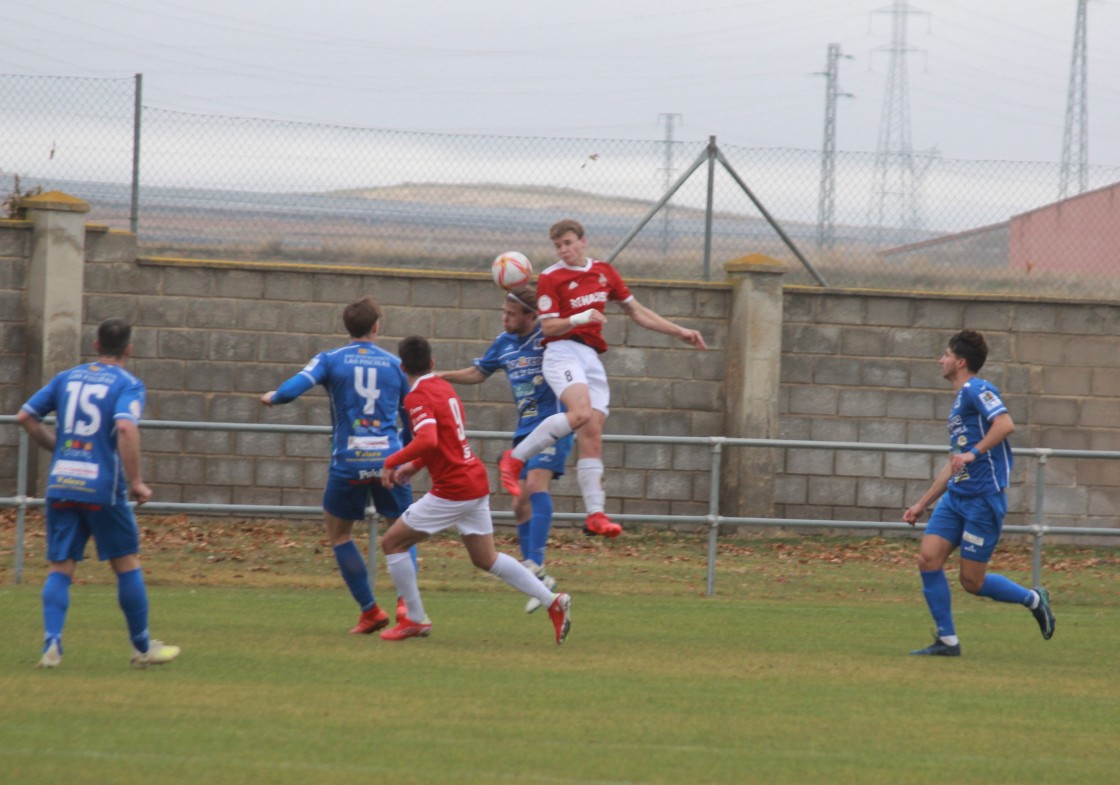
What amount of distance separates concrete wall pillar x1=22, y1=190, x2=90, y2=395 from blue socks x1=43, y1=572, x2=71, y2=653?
21.5 ft

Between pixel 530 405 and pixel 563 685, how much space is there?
2.81 meters

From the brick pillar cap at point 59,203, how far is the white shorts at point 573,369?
598cm

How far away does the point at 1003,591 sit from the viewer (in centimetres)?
855

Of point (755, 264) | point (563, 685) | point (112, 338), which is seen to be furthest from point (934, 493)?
point (755, 264)

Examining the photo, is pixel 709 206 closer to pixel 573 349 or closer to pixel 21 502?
pixel 573 349

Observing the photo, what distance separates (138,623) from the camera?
7.08m

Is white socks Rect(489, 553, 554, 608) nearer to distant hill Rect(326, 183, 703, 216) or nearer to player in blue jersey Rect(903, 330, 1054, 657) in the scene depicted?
player in blue jersey Rect(903, 330, 1054, 657)

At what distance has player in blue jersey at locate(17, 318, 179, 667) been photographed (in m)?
6.82

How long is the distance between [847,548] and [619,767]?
8.71 meters

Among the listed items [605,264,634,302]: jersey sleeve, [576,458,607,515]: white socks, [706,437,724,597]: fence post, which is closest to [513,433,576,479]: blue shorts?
[576,458,607,515]: white socks

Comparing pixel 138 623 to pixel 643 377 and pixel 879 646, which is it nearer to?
pixel 879 646

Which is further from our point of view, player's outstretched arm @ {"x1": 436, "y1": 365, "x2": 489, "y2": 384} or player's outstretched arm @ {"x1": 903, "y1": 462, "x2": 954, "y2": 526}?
player's outstretched arm @ {"x1": 436, "y1": 365, "x2": 489, "y2": 384}

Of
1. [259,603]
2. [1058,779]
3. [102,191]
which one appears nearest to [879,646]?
[1058,779]

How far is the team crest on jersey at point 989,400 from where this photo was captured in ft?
27.0
